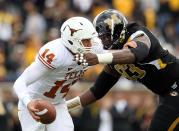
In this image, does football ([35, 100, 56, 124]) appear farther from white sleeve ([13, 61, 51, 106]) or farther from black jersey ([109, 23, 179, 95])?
black jersey ([109, 23, 179, 95])

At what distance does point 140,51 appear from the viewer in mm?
5039

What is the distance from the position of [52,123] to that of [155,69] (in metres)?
1.29

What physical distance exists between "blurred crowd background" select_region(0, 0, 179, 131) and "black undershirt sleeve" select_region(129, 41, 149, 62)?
4.04 meters

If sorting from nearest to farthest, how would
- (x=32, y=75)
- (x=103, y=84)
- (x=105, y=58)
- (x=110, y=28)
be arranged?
(x=105, y=58), (x=32, y=75), (x=110, y=28), (x=103, y=84)

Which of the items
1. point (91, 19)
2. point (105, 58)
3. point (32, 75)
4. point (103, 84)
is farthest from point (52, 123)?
point (91, 19)

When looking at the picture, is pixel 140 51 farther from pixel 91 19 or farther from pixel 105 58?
pixel 91 19

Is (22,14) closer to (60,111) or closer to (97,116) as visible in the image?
(97,116)

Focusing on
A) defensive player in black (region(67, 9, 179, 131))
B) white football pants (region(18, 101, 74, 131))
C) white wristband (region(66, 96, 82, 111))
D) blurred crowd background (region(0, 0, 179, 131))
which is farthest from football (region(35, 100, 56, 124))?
blurred crowd background (region(0, 0, 179, 131))

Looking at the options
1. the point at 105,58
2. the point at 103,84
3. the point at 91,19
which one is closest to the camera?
the point at 105,58

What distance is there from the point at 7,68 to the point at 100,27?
21.2 ft

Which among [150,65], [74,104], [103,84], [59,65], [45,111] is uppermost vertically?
[59,65]

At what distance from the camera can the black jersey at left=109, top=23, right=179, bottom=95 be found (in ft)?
18.3

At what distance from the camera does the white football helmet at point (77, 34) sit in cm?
527

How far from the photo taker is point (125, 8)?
13172 mm
